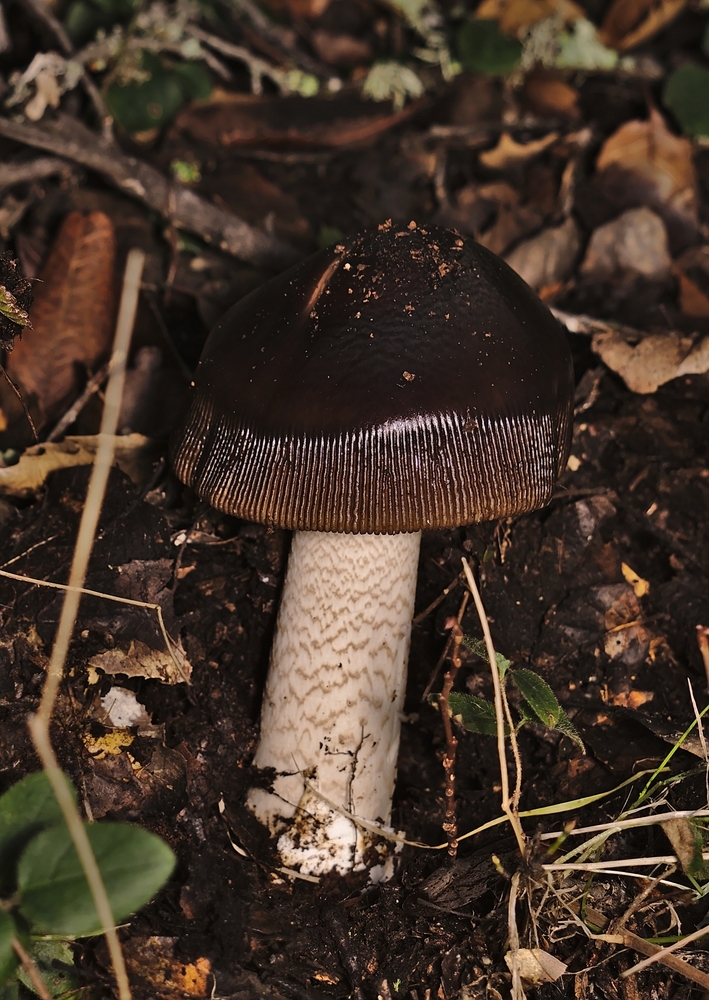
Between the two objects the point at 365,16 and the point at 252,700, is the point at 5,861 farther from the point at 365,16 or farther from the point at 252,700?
the point at 365,16

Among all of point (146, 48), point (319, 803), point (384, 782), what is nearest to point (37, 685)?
point (319, 803)

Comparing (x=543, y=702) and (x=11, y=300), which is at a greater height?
(x=11, y=300)

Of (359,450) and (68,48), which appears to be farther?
(68,48)

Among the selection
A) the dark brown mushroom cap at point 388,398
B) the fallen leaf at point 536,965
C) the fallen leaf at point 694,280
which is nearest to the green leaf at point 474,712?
the dark brown mushroom cap at point 388,398

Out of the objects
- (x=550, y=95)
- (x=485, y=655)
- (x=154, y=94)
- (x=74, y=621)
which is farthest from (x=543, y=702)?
(x=550, y=95)

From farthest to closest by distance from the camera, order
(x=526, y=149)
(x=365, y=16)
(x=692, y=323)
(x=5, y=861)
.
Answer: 1. (x=365, y=16)
2. (x=526, y=149)
3. (x=692, y=323)
4. (x=5, y=861)

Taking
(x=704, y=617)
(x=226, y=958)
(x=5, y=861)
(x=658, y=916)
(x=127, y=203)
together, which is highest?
(x=127, y=203)

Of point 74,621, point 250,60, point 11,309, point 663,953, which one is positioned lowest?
point 663,953

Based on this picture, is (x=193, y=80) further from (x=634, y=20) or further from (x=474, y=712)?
(x=474, y=712)
